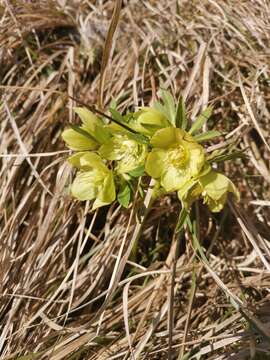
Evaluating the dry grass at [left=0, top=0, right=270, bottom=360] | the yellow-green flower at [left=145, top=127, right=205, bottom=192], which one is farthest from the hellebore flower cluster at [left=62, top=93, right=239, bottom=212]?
the dry grass at [left=0, top=0, right=270, bottom=360]

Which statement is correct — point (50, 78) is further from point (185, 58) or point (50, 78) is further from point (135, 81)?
point (185, 58)

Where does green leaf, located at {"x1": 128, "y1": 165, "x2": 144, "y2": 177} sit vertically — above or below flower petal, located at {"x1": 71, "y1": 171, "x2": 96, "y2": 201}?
above

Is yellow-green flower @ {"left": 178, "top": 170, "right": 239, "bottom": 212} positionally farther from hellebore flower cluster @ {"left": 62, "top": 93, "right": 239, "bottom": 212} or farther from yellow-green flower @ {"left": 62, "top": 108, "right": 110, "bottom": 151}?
yellow-green flower @ {"left": 62, "top": 108, "right": 110, "bottom": 151}

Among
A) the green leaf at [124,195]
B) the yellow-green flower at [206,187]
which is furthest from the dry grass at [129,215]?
the yellow-green flower at [206,187]

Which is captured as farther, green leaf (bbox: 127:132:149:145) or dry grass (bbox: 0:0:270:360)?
dry grass (bbox: 0:0:270:360)

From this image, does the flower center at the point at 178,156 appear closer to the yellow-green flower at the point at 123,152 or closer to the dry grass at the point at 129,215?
the yellow-green flower at the point at 123,152

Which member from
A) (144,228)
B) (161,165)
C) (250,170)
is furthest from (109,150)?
(250,170)
